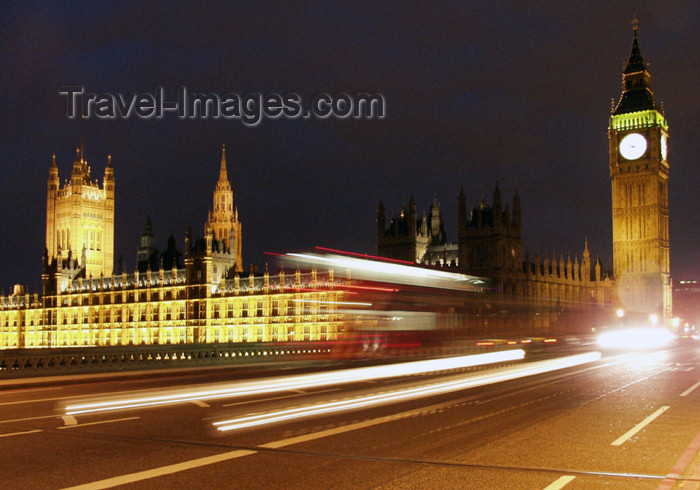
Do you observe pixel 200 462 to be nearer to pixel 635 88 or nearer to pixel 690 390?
pixel 690 390

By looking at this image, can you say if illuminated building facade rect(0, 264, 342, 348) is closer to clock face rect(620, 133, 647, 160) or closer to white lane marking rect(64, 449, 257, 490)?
clock face rect(620, 133, 647, 160)

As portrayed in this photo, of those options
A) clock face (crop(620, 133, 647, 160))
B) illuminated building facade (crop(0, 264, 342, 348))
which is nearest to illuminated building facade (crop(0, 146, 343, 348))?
illuminated building facade (crop(0, 264, 342, 348))

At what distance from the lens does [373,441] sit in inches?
485

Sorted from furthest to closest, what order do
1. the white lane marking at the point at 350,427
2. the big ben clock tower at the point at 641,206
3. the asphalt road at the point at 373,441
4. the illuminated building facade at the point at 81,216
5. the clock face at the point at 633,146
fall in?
the illuminated building facade at the point at 81,216, the clock face at the point at 633,146, the big ben clock tower at the point at 641,206, the white lane marking at the point at 350,427, the asphalt road at the point at 373,441

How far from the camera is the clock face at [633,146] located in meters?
108

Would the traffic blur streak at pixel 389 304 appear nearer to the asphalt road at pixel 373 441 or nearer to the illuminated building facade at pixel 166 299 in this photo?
the asphalt road at pixel 373 441

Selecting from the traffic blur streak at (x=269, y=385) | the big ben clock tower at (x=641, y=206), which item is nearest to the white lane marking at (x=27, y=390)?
the traffic blur streak at (x=269, y=385)

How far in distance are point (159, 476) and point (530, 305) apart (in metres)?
36.4

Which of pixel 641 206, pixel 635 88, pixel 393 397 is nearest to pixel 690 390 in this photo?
pixel 393 397

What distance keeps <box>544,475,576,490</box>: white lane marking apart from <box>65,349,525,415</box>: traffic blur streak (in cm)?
1042

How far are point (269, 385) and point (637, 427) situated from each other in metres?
11.5

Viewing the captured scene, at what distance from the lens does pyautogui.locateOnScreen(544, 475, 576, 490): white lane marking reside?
9.17 metres

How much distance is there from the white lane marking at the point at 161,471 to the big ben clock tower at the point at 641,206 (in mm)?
99933

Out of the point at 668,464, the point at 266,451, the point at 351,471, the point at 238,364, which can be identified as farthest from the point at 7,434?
the point at 238,364
